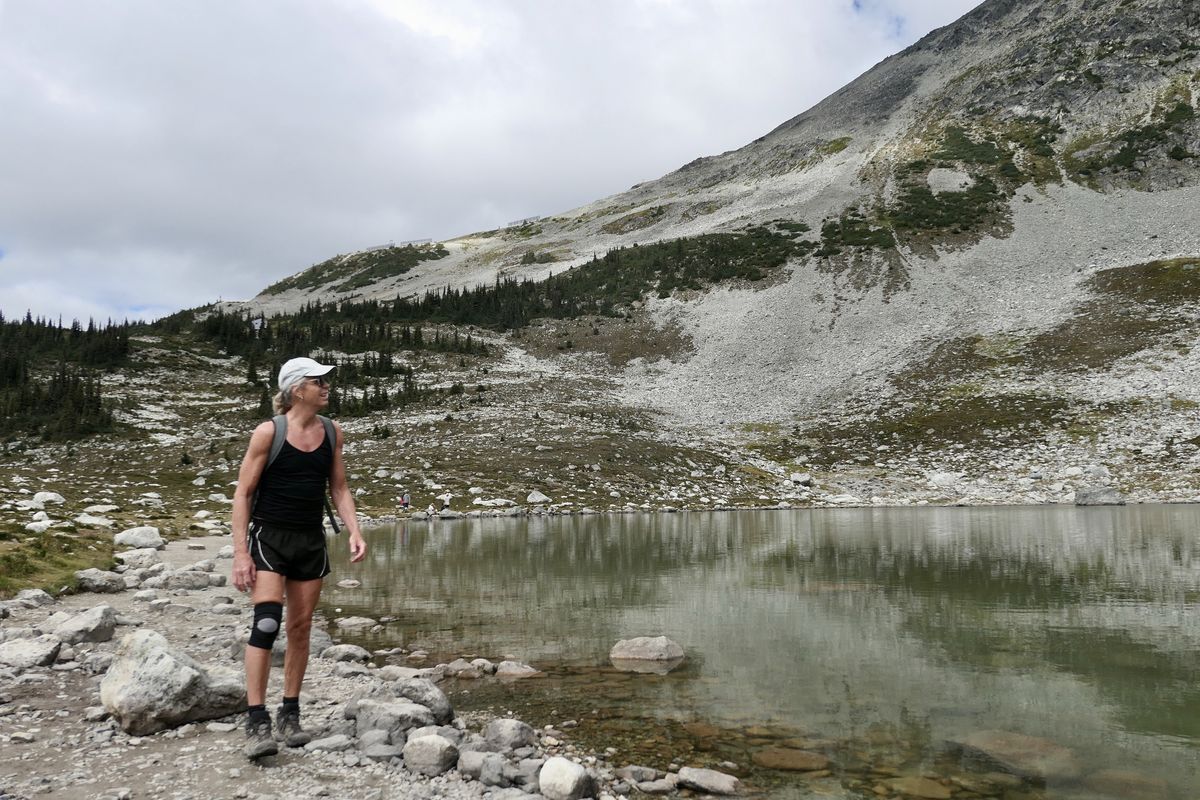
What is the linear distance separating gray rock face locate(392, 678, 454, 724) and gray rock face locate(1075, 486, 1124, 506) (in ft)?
120

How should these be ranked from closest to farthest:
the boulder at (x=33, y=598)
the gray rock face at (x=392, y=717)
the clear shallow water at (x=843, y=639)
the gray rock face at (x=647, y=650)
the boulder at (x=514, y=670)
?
the gray rock face at (x=392, y=717) < the clear shallow water at (x=843, y=639) < the boulder at (x=514, y=670) < the gray rock face at (x=647, y=650) < the boulder at (x=33, y=598)

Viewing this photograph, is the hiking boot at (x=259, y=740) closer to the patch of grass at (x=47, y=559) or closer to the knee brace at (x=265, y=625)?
the knee brace at (x=265, y=625)

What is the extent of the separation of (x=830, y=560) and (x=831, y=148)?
148303mm

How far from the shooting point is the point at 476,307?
324 feet

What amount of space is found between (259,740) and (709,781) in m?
3.44

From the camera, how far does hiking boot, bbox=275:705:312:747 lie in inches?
217

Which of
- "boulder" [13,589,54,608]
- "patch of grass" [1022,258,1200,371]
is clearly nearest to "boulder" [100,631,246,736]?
"boulder" [13,589,54,608]

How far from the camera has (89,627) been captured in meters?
8.47

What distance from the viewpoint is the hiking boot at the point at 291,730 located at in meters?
5.50

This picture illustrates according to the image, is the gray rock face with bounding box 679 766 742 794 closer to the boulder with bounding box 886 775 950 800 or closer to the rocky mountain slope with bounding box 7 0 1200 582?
the boulder with bounding box 886 775 950 800

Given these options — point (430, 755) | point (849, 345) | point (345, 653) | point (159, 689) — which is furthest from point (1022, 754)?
point (849, 345)

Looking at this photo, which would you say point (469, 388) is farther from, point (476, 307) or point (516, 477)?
point (476, 307)

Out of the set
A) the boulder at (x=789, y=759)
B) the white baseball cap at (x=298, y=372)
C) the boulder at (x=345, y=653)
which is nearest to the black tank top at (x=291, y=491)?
the white baseball cap at (x=298, y=372)

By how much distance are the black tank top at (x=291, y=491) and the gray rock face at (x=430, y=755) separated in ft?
6.46
